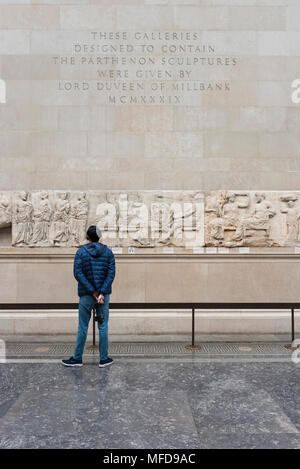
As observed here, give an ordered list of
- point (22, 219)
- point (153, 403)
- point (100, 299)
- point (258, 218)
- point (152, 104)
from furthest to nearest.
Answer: point (152, 104) < point (258, 218) < point (22, 219) < point (100, 299) < point (153, 403)

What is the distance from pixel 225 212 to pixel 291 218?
136 centimetres

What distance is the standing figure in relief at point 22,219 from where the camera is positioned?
23.4 feet

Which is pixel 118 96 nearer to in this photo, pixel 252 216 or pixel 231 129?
pixel 231 129

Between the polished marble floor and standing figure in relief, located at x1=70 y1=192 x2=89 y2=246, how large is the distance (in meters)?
2.48

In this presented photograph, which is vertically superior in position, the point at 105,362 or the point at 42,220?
the point at 42,220

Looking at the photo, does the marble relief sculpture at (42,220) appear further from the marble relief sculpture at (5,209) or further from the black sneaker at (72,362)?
the black sneaker at (72,362)

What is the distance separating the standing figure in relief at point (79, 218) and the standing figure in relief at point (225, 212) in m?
2.53

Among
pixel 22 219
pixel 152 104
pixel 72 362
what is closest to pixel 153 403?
pixel 72 362

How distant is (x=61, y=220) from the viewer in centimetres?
718

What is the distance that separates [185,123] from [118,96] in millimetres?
1479

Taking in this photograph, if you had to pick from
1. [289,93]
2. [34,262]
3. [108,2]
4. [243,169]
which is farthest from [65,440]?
[108,2]

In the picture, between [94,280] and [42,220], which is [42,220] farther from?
[94,280]

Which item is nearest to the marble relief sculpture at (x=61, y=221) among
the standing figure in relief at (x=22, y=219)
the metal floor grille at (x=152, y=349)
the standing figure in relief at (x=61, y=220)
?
the standing figure in relief at (x=61, y=220)

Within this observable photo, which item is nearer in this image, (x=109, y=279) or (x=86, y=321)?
(x=109, y=279)
